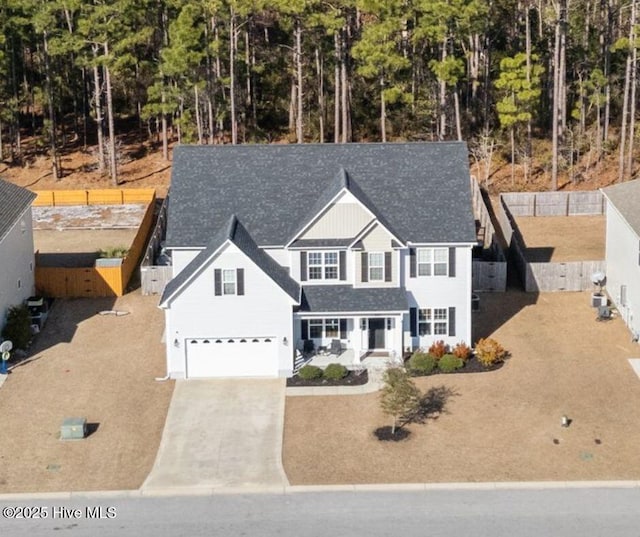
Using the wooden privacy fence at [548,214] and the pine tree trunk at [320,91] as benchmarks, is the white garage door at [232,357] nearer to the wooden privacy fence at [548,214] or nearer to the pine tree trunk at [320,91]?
the wooden privacy fence at [548,214]

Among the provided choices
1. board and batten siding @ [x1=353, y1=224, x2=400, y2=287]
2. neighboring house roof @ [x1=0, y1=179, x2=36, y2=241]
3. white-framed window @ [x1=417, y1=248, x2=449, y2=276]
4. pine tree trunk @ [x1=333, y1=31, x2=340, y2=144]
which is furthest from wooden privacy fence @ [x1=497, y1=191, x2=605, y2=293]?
neighboring house roof @ [x1=0, y1=179, x2=36, y2=241]

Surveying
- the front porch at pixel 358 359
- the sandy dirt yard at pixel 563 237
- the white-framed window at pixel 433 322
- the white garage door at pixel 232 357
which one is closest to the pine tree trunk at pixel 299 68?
the sandy dirt yard at pixel 563 237

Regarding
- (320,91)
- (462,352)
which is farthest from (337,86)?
(462,352)

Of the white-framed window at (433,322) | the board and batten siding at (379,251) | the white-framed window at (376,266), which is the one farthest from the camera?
the white-framed window at (433,322)

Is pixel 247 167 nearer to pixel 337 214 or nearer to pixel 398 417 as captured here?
pixel 337 214

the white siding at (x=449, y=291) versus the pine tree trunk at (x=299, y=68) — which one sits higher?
the pine tree trunk at (x=299, y=68)

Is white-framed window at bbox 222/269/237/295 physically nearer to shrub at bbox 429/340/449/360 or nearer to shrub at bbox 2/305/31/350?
shrub at bbox 429/340/449/360

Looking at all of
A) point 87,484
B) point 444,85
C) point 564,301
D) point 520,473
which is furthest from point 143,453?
point 444,85
